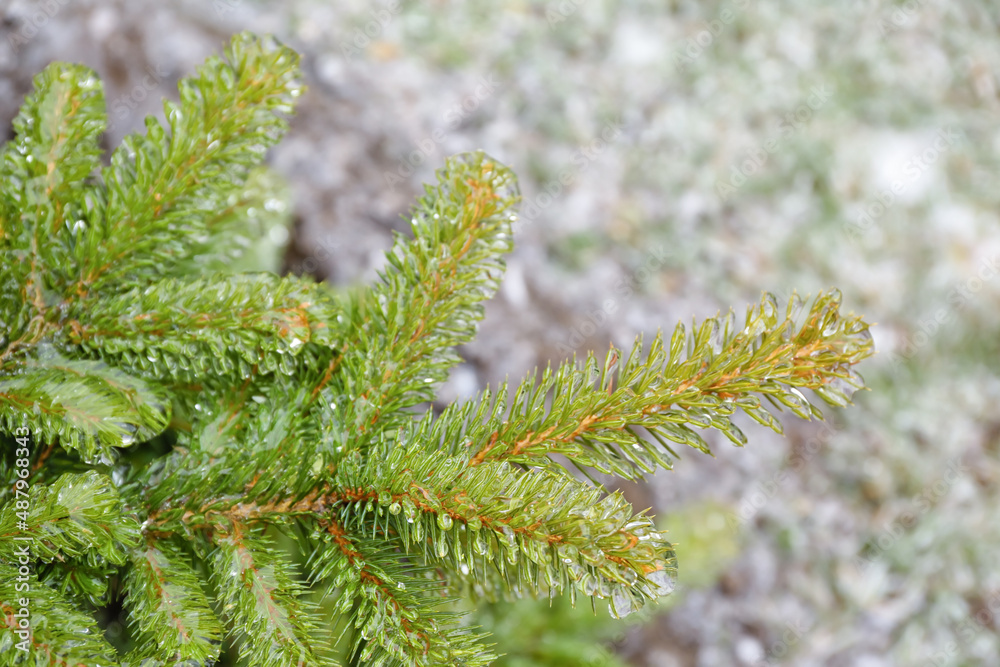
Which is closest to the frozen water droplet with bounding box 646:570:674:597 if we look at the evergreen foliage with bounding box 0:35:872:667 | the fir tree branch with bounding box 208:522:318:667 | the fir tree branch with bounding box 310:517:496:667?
the evergreen foliage with bounding box 0:35:872:667

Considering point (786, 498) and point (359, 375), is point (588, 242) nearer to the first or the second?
point (786, 498)

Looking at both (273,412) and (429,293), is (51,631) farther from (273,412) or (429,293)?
(429,293)

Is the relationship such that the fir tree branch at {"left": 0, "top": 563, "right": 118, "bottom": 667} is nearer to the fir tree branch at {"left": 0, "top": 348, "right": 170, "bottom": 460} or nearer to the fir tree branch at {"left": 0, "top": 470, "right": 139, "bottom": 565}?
the fir tree branch at {"left": 0, "top": 470, "right": 139, "bottom": 565}

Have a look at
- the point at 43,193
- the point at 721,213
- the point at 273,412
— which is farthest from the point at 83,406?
the point at 721,213

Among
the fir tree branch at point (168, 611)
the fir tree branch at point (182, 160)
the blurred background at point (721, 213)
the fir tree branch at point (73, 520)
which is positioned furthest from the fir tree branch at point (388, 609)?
the blurred background at point (721, 213)

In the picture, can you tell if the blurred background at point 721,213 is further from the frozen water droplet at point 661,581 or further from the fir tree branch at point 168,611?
the frozen water droplet at point 661,581

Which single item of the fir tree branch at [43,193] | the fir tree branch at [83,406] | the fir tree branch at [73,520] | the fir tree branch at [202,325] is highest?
the fir tree branch at [43,193]

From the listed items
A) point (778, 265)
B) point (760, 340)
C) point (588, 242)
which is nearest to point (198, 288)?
point (760, 340)
